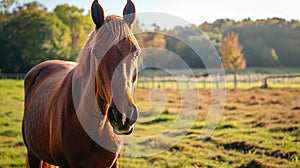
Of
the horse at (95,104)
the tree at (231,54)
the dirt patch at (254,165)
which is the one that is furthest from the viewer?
the tree at (231,54)

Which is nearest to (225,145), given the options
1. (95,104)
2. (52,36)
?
(95,104)

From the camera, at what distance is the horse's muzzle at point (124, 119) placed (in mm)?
1945

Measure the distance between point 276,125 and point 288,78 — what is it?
25403 mm

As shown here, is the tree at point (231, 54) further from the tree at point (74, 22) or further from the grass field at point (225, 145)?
the grass field at point (225, 145)

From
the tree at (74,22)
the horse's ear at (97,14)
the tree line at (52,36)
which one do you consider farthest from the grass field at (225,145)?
the tree at (74,22)

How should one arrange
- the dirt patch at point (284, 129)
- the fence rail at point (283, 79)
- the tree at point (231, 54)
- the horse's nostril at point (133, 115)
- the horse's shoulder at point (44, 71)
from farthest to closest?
the tree at point (231, 54) → the fence rail at point (283, 79) → the dirt patch at point (284, 129) → the horse's shoulder at point (44, 71) → the horse's nostril at point (133, 115)

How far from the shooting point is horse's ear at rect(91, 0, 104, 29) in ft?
7.62

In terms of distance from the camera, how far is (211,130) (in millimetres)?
9109

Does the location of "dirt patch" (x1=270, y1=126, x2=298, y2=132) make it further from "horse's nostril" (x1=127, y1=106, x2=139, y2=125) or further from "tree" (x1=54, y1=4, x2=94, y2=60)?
"tree" (x1=54, y1=4, x2=94, y2=60)

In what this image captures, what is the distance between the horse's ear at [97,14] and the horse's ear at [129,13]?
0.55 ft

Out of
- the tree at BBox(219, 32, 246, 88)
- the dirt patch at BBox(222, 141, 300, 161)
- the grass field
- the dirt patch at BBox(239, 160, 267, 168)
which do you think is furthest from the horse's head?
the tree at BBox(219, 32, 246, 88)

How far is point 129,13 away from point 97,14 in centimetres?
25

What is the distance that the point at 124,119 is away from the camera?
197cm

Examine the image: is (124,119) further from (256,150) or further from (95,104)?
(256,150)
